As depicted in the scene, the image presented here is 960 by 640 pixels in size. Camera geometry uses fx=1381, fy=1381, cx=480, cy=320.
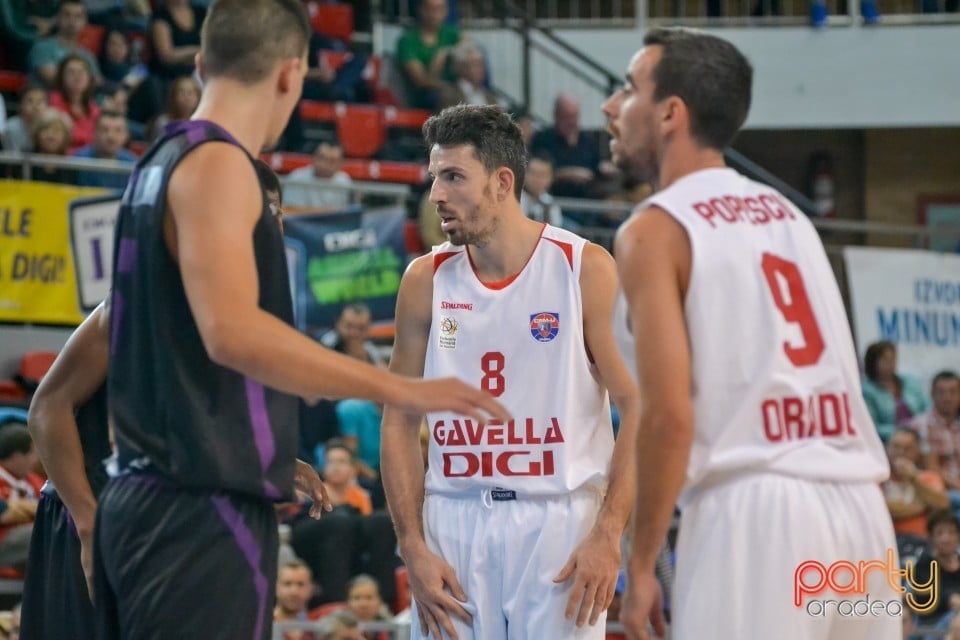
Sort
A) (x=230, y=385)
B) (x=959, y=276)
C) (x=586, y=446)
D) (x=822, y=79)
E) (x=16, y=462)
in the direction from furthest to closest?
1. (x=822, y=79)
2. (x=959, y=276)
3. (x=16, y=462)
4. (x=586, y=446)
5. (x=230, y=385)

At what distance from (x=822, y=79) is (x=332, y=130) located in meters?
6.30

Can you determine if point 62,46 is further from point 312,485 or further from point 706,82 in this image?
point 706,82

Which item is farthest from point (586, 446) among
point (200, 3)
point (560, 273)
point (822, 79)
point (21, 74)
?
point (822, 79)

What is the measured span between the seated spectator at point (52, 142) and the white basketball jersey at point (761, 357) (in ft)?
26.1

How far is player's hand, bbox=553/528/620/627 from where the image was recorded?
468 centimetres

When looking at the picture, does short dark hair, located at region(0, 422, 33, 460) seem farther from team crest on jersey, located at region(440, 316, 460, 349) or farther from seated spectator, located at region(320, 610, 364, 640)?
team crest on jersey, located at region(440, 316, 460, 349)

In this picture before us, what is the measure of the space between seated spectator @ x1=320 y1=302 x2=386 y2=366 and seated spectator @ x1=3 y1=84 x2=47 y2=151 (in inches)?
113

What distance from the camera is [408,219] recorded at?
1302 centimetres

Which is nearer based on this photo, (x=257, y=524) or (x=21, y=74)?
(x=257, y=524)

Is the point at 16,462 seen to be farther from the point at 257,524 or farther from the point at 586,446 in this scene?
the point at 257,524

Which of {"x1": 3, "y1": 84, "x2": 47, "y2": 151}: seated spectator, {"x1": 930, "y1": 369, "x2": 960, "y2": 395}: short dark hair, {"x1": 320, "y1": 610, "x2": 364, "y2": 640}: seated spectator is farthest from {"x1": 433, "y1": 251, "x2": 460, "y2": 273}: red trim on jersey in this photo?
{"x1": 930, "y1": 369, "x2": 960, "y2": 395}: short dark hair

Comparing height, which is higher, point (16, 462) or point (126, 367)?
point (126, 367)

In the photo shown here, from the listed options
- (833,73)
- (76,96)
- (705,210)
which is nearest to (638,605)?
(705,210)

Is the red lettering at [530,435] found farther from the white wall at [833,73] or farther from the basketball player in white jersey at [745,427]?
the white wall at [833,73]
